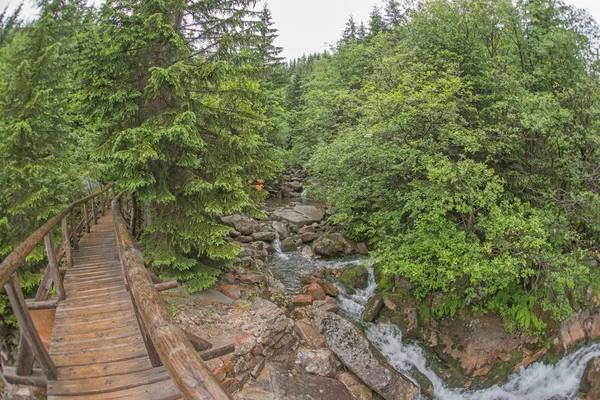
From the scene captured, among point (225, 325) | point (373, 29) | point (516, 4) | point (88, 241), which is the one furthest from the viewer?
point (373, 29)

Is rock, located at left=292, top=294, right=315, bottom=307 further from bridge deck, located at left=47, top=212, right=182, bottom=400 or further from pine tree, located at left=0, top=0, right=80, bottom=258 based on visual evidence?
pine tree, located at left=0, top=0, right=80, bottom=258

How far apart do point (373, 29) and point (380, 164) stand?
28.4m

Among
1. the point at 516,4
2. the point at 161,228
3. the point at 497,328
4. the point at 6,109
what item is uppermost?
the point at 516,4

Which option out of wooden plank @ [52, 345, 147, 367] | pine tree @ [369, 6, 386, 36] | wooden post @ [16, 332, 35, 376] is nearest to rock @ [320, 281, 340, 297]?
wooden plank @ [52, 345, 147, 367]

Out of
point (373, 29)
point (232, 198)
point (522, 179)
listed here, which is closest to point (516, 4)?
point (522, 179)

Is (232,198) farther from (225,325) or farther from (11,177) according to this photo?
(11,177)

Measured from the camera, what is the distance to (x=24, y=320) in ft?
10.4

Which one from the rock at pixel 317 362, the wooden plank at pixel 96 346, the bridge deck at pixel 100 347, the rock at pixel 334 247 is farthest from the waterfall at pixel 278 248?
the wooden plank at pixel 96 346

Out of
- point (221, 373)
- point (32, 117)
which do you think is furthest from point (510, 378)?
point (32, 117)

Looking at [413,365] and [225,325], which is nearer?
[225,325]

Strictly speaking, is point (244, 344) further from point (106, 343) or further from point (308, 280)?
point (308, 280)

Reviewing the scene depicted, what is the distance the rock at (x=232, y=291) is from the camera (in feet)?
28.7

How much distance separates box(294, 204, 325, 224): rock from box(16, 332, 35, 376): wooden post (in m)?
14.7

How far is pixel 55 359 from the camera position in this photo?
3963mm
